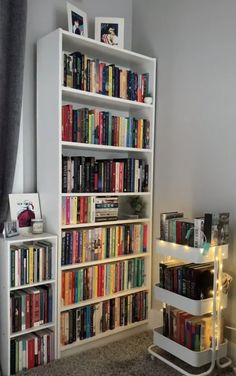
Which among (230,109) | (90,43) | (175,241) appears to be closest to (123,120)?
(90,43)

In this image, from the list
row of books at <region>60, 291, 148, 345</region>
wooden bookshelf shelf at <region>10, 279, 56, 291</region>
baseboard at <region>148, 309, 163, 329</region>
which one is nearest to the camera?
wooden bookshelf shelf at <region>10, 279, 56, 291</region>

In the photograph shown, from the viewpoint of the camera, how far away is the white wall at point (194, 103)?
2031mm

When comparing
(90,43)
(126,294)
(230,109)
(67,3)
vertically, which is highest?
(67,3)

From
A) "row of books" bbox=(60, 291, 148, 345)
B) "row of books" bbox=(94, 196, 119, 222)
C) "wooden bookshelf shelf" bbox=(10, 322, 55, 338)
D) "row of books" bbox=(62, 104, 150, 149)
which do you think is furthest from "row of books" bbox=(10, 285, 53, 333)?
"row of books" bbox=(62, 104, 150, 149)

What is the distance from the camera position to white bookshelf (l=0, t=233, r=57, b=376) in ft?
6.19

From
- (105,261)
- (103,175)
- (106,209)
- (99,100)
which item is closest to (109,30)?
(99,100)

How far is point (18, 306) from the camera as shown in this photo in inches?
75.9

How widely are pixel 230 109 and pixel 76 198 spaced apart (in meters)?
1.05

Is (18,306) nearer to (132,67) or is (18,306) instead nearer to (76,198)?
(76,198)

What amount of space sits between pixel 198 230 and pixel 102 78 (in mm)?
1132

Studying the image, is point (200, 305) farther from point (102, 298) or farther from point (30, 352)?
point (30, 352)

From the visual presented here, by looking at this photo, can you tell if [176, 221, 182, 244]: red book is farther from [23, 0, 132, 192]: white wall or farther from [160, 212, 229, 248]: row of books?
[23, 0, 132, 192]: white wall

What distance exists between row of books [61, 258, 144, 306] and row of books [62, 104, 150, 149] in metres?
0.81

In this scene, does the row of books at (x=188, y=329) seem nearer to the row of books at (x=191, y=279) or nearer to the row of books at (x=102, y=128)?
the row of books at (x=191, y=279)
